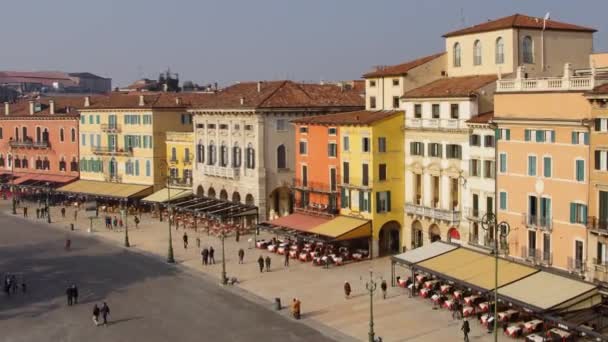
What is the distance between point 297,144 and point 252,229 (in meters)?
8.34

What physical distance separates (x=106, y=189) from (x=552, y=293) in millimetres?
59367

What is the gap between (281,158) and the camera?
71.4 m

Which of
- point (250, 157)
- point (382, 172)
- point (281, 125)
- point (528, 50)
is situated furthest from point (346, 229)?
point (250, 157)

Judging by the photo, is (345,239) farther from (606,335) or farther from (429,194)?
(606,335)

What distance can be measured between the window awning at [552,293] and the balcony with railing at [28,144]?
235 feet

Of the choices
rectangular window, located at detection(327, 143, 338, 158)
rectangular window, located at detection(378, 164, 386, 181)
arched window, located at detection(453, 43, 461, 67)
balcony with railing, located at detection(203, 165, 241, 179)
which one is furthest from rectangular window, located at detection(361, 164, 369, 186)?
balcony with railing, located at detection(203, 165, 241, 179)

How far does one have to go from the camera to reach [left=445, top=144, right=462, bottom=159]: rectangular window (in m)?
52.6

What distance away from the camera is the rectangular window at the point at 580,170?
41562 millimetres

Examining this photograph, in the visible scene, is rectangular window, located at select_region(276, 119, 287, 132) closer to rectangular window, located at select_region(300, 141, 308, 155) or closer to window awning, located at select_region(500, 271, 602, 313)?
rectangular window, located at select_region(300, 141, 308, 155)

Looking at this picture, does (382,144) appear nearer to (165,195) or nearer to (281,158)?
(281,158)

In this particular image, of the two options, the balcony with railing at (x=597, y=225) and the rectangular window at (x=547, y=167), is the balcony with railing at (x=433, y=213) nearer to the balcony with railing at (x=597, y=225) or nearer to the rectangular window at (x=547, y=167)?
the rectangular window at (x=547, y=167)

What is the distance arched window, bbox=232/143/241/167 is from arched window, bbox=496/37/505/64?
25716 millimetres

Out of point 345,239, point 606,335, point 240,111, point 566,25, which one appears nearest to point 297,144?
point 240,111

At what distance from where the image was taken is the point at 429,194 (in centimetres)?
5566
